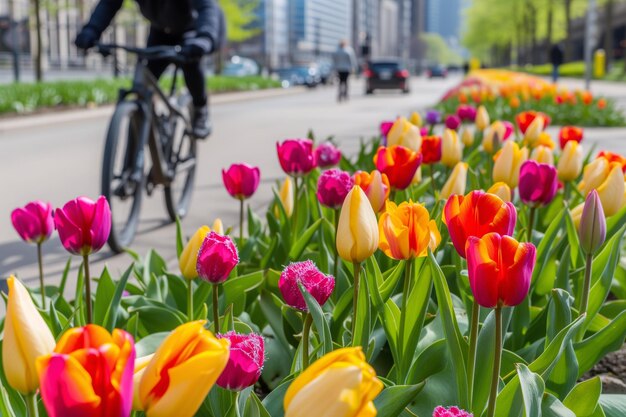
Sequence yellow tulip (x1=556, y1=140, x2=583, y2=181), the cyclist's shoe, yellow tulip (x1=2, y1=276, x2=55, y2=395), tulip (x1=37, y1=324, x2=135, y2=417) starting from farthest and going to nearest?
1. the cyclist's shoe
2. yellow tulip (x1=556, y1=140, x2=583, y2=181)
3. yellow tulip (x1=2, y1=276, x2=55, y2=395)
4. tulip (x1=37, y1=324, x2=135, y2=417)

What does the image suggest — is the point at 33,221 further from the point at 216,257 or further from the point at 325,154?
the point at 325,154

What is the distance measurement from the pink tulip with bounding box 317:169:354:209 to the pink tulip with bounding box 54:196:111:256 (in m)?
0.62

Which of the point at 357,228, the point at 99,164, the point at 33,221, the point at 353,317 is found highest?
the point at 357,228

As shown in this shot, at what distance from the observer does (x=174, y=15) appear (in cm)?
505

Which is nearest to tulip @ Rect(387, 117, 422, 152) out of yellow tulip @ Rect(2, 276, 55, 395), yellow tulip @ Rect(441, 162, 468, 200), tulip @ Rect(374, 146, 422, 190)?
yellow tulip @ Rect(441, 162, 468, 200)

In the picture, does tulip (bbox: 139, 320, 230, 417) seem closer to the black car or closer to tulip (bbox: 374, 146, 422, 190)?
tulip (bbox: 374, 146, 422, 190)

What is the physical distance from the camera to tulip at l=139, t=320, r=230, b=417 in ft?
2.80

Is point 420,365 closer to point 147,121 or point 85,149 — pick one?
point 147,121

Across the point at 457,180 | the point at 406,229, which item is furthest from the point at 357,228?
the point at 457,180

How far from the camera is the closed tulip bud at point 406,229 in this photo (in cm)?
161

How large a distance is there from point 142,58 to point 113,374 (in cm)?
406

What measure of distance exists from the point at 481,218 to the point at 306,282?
331 mm

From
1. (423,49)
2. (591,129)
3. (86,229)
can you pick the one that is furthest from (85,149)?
(423,49)

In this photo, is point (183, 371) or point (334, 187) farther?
point (334, 187)
